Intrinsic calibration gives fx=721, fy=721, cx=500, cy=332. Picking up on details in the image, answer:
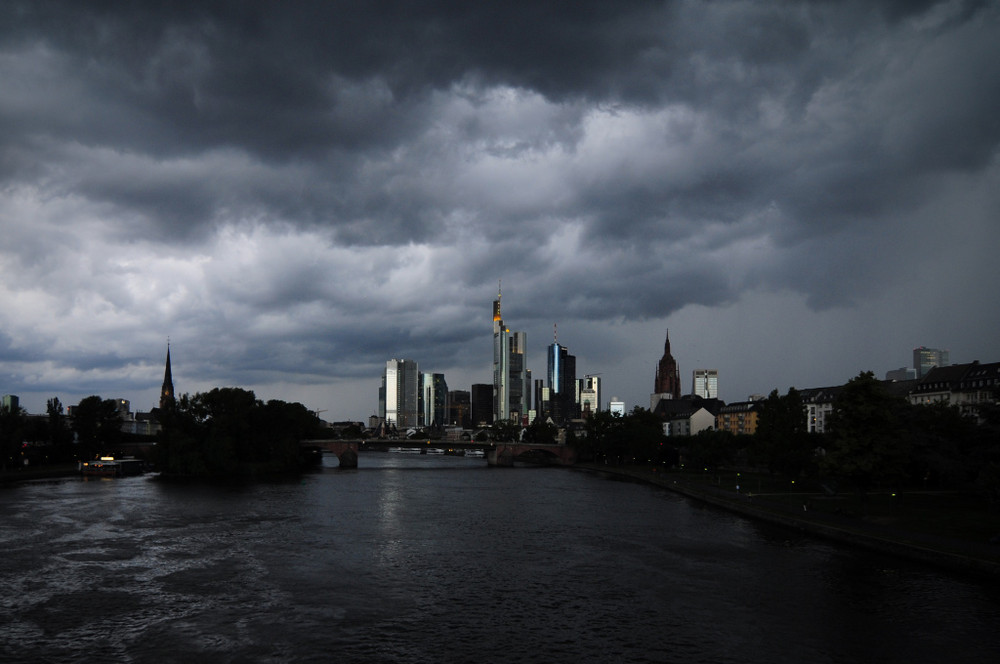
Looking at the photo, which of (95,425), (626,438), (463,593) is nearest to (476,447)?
(626,438)

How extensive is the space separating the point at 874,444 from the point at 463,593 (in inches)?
1552

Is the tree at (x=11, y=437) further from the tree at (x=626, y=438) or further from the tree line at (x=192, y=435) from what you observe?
the tree at (x=626, y=438)

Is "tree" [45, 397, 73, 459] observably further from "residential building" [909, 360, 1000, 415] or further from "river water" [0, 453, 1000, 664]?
"residential building" [909, 360, 1000, 415]

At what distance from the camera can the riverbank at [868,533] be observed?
4122cm

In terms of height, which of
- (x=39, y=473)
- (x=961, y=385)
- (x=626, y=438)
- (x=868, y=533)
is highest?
(x=961, y=385)

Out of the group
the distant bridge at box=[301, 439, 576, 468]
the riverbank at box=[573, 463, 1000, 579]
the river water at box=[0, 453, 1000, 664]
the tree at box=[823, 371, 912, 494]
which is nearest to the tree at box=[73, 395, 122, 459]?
the distant bridge at box=[301, 439, 576, 468]

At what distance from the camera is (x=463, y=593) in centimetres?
3900

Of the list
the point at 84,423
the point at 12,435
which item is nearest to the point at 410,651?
the point at 12,435

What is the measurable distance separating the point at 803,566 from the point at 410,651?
92.4 ft

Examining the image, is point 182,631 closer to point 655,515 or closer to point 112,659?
point 112,659

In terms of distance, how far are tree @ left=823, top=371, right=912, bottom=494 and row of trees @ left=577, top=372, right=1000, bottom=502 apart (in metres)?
0.07

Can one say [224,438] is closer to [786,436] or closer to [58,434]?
[58,434]

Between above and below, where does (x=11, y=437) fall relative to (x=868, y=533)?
above

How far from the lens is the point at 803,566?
45.6 meters
